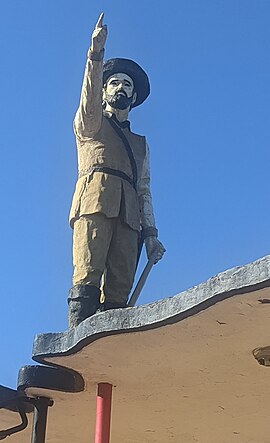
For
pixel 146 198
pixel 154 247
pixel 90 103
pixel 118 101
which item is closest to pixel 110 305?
pixel 154 247

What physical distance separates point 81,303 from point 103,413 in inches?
26.6

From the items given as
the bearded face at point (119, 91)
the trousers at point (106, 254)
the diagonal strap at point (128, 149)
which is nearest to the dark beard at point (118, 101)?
the bearded face at point (119, 91)

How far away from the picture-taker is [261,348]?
4.32 meters

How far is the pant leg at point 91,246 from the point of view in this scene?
5293 millimetres

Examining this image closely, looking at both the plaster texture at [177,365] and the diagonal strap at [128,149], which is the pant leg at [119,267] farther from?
the plaster texture at [177,365]

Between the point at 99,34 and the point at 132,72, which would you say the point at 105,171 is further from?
the point at 132,72

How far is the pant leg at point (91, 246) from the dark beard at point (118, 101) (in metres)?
1.03

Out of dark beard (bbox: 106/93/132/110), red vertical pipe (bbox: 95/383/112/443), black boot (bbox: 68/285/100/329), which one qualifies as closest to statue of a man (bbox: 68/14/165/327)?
black boot (bbox: 68/285/100/329)

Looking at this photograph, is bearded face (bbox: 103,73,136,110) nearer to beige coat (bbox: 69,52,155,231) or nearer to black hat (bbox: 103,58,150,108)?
black hat (bbox: 103,58,150,108)

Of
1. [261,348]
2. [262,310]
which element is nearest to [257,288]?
[262,310]

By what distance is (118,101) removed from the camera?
6125 millimetres

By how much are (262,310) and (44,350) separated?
4.37 feet

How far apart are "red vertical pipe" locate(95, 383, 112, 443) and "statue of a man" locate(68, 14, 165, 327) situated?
1.38 ft

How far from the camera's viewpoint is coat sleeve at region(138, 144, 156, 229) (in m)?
5.83
